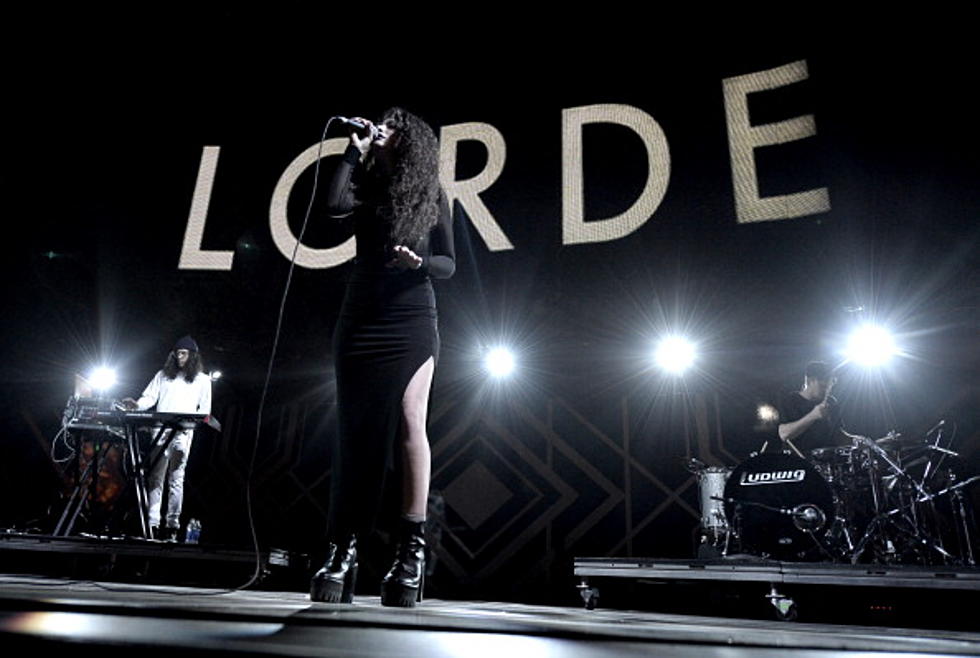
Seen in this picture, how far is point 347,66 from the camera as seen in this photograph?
4.65m

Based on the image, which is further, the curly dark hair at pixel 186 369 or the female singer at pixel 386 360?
the curly dark hair at pixel 186 369

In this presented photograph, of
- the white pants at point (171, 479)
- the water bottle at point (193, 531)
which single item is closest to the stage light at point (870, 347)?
the white pants at point (171, 479)

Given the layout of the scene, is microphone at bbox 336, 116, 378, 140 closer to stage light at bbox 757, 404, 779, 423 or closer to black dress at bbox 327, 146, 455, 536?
black dress at bbox 327, 146, 455, 536

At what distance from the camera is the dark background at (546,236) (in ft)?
12.5

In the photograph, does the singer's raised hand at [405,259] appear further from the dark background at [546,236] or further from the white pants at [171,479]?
the white pants at [171,479]

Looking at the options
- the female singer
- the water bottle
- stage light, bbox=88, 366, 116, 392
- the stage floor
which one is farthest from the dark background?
the stage floor

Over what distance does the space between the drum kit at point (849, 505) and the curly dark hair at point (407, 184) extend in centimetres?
284

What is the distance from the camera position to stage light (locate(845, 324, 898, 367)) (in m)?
4.65

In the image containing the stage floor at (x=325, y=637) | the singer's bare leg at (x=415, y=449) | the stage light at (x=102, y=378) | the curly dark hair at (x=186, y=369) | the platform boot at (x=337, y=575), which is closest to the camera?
the stage floor at (x=325, y=637)

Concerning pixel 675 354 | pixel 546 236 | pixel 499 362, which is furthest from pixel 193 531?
pixel 675 354

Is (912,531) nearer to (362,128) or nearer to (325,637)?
(362,128)

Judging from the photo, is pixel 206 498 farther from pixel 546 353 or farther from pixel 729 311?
pixel 729 311

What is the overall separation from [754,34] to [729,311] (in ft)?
6.13

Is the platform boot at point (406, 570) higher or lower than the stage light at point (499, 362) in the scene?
lower
